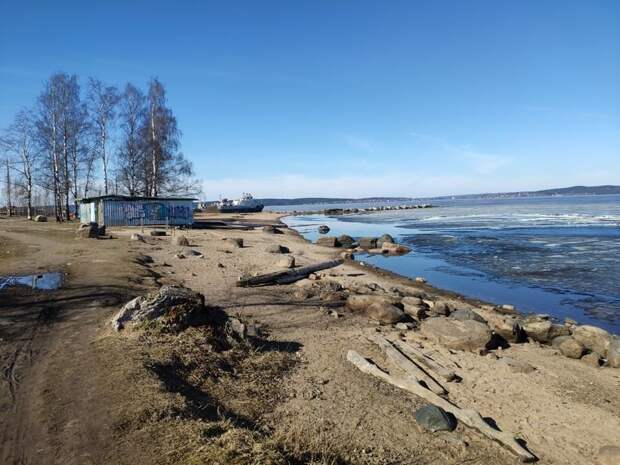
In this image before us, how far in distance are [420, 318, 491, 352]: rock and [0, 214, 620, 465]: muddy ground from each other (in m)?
0.34

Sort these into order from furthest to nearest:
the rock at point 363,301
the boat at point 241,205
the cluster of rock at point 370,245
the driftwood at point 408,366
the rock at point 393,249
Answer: the boat at point 241,205, the cluster of rock at point 370,245, the rock at point 393,249, the rock at point 363,301, the driftwood at point 408,366

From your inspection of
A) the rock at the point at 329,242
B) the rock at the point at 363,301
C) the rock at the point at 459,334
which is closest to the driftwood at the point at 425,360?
the rock at the point at 459,334

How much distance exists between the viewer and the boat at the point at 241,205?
276 feet

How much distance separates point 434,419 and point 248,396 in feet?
8.16

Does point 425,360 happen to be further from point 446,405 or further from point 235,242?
point 235,242

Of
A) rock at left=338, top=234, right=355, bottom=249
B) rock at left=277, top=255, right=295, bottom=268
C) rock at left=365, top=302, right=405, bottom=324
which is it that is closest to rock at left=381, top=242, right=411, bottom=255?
rock at left=338, top=234, right=355, bottom=249

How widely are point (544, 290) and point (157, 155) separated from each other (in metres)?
34.5

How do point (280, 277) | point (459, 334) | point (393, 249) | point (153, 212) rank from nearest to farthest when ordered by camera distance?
point (459, 334) → point (280, 277) → point (393, 249) → point (153, 212)

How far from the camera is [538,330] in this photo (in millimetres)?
10156

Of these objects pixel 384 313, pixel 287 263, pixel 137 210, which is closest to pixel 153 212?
pixel 137 210

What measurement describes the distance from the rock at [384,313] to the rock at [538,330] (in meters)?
2.87

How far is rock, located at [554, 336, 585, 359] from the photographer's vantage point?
911 centimetres

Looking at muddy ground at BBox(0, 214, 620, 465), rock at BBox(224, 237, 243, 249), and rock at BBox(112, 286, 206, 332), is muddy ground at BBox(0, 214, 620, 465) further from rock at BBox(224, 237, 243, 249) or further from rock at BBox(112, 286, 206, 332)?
rock at BBox(224, 237, 243, 249)

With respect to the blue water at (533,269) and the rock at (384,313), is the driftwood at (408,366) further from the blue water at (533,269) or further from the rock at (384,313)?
the blue water at (533,269)
